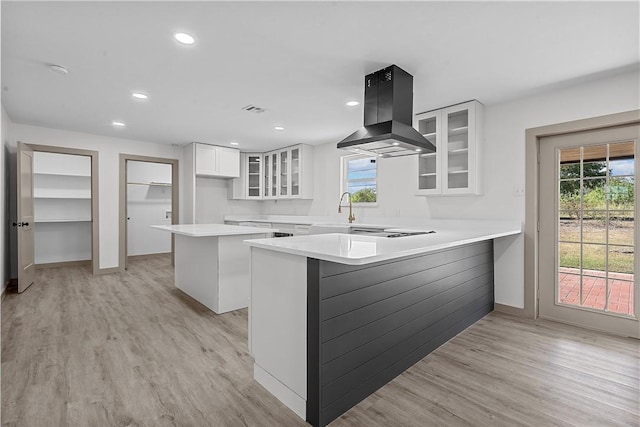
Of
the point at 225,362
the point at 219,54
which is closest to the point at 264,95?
the point at 219,54

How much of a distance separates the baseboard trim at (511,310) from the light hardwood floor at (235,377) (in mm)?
133

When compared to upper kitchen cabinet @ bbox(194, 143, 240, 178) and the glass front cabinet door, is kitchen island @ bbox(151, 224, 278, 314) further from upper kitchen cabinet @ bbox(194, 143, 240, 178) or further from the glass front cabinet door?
the glass front cabinet door

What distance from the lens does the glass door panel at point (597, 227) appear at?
286cm

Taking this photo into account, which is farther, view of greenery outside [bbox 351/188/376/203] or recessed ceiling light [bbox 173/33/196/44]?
view of greenery outside [bbox 351/188/376/203]

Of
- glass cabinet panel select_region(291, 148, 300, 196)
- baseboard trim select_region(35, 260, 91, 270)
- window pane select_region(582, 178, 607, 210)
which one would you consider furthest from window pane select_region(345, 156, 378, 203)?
baseboard trim select_region(35, 260, 91, 270)

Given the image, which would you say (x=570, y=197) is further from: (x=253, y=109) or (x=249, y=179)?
(x=249, y=179)

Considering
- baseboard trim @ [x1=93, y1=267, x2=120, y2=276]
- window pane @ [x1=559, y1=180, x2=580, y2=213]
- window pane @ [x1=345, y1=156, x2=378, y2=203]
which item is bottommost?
baseboard trim @ [x1=93, y1=267, x2=120, y2=276]

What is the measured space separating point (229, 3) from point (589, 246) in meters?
3.74

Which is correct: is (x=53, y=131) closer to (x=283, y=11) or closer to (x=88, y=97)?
(x=88, y=97)

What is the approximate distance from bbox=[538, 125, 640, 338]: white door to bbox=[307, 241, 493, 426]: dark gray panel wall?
3.87 feet

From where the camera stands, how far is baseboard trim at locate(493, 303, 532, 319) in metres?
3.37

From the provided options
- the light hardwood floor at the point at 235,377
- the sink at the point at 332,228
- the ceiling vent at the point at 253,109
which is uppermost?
the ceiling vent at the point at 253,109

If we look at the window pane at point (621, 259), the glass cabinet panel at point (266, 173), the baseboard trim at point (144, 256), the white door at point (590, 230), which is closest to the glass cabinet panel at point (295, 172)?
the glass cabinet panel at point (266, 173)

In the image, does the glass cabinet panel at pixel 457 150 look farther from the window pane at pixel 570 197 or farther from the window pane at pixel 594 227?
the window pane at pixel 594 227
